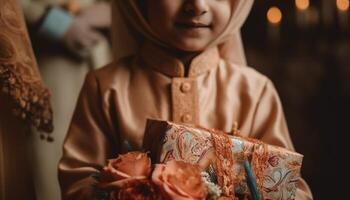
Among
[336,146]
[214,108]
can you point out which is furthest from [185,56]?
[336,146]

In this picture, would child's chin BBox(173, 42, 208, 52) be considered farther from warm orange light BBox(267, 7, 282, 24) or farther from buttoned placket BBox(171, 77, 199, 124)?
warm orange light BBox(267, 7, 282, 24)

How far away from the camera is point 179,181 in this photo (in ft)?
2.91

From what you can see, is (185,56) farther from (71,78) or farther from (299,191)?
(71,78)

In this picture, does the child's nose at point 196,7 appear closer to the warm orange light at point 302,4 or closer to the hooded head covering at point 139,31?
the hooded head covering at point 139,31

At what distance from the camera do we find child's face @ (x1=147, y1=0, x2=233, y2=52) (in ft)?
3.79

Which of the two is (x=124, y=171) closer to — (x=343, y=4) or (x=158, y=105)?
(x=158, y=105)

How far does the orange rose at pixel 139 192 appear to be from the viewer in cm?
88

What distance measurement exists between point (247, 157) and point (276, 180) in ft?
0.25

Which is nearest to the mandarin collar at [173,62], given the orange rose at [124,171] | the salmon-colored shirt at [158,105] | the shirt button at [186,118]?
the salmon-colored shirt at [158,105]

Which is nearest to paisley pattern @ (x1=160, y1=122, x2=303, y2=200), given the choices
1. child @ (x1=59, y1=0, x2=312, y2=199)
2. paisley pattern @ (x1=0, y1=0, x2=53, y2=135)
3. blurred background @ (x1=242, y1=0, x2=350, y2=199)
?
child @ (x1=59, y1=0, x2=312, y2=199)

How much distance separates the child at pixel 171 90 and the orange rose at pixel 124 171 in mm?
228

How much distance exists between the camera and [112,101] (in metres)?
1.21

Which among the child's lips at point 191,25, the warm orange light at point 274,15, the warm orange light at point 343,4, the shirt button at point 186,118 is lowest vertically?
the shirt button at point 186,118

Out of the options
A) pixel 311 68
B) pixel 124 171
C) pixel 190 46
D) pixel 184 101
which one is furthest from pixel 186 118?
pixel 311 68
